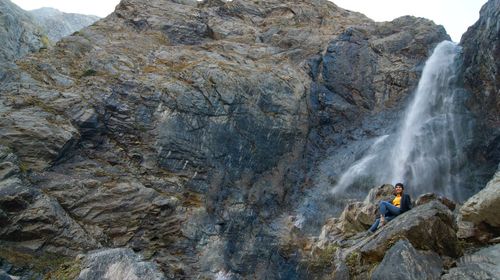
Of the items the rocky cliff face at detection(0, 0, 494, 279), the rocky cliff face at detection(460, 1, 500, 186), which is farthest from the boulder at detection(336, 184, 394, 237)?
the rocky cliff face at detection(460, 1, 500, 186)

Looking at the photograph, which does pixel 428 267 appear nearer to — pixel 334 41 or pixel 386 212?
pixel 386 212

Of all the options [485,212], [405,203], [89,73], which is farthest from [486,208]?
[89,73]

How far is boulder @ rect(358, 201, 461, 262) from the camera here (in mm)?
10102

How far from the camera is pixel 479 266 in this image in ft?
29.9

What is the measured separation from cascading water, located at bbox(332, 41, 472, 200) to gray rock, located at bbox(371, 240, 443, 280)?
19.4m

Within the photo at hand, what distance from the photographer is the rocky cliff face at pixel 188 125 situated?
72.4 feet

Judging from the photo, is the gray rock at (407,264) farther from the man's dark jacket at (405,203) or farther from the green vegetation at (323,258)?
the green vegetation at (323,258)

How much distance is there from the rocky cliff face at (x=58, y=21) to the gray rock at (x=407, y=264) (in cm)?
6961

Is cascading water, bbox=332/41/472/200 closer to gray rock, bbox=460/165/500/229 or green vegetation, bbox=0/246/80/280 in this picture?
gray rock, bbox=460/165/500/229

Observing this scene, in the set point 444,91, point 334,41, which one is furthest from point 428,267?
point 334,41

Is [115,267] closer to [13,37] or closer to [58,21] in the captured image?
[13,37]

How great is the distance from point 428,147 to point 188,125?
16.4m

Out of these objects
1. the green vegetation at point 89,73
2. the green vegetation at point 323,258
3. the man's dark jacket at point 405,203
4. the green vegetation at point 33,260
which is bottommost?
the green vegetation at point 33,260

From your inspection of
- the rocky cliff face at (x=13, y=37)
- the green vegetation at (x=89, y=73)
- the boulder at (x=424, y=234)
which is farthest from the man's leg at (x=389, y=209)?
the rocky cliff face at (x=13, y=37)
